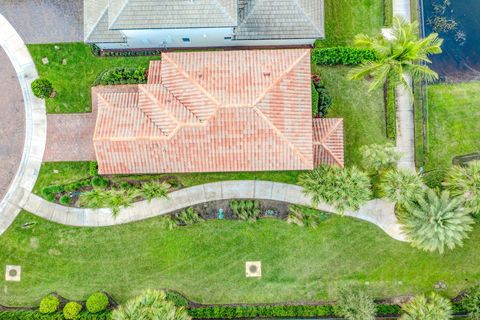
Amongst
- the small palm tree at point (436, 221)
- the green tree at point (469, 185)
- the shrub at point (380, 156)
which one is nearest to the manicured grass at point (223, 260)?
the small palm tree at point (436, 221)

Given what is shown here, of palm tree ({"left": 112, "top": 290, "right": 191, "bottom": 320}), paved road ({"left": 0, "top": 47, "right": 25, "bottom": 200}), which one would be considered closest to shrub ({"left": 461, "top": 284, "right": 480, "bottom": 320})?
palm tree ({"left": 112, "top": 290, "right": 191, "bottom": 320})

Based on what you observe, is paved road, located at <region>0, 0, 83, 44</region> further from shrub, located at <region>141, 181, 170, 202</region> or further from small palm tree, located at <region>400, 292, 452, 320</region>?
small palm tree, located at <region>400, 292, 452, 320</region>

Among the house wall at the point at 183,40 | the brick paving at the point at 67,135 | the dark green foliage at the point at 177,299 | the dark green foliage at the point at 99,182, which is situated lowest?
the dark green foliage at the point at 177,299

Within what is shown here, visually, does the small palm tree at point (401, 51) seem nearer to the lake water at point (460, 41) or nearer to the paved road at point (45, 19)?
the lake water at point (460, 41)

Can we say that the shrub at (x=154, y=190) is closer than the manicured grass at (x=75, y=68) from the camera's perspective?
Yes

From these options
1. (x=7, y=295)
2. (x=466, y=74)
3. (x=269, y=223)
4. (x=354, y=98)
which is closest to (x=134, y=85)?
(x=269, y=223)

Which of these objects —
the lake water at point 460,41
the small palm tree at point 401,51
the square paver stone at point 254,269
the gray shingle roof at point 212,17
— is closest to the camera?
the small palm tree at point 401,51

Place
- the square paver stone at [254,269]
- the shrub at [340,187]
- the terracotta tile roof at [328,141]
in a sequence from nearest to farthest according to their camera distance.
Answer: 1. the shrub at [340,187]
2. the terracotta tile roof at [328,141]
3. the square paver stone at [254,269]
